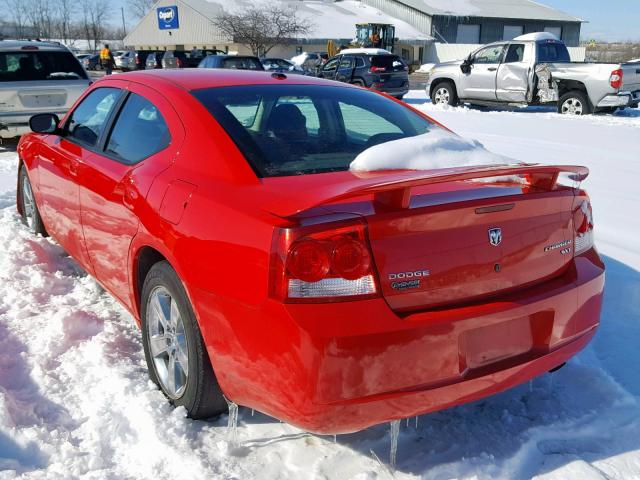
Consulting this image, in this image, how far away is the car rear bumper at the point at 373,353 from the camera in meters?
2.11

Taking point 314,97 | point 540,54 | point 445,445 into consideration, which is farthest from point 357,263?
point 540,54

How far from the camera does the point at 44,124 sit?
14.8ft

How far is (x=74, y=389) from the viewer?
3023 mm

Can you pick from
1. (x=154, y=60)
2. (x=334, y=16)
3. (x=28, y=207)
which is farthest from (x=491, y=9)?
(x=28, y=207)

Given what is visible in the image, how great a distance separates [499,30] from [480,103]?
1809 inches

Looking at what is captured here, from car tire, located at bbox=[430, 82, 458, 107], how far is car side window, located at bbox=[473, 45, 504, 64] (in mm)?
984

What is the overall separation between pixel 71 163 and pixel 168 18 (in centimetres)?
6324

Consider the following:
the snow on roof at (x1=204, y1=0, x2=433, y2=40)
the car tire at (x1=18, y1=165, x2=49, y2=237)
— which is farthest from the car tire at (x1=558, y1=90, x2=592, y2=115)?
the snow on roof at (x1=204, y1=0, x2=433, y2=40)

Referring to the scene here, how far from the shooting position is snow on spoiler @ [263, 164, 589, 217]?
7.15ft

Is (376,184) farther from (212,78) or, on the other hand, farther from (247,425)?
(212,78)

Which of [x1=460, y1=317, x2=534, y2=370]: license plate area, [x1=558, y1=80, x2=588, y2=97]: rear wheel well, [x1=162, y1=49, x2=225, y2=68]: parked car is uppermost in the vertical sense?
[x1=162, y1=49, x2=225, y2=68]: parked car

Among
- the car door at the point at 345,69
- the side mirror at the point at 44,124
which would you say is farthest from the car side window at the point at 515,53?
the side mirror at the point at 44,124

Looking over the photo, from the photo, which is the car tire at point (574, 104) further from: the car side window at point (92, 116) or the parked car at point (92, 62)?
the parked car at point (92, 62)

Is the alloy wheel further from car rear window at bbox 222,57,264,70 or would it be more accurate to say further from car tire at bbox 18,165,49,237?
car rear window at bbox 222,57,264,70
